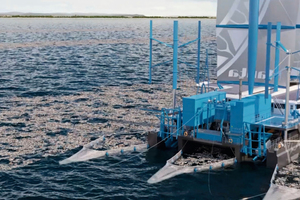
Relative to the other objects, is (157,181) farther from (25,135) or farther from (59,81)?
(59,81)

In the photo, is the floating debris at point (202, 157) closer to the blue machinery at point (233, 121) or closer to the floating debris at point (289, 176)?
the blue machinery at point (233, 121)

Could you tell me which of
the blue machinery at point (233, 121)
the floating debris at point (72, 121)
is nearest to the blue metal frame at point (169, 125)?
the blue machinery at point (233, 121)

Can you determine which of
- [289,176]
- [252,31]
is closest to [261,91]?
[252,31]

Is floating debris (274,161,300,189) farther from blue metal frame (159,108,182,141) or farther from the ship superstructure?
blue metal frame (159,108,182,141)

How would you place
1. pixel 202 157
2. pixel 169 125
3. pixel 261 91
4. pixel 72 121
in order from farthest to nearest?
pixel 72 121 → pixel 261 91 → pixel 169 125 → pixel 202 157

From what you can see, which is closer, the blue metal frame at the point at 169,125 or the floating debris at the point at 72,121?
the blue metal frame at the point at 169,125

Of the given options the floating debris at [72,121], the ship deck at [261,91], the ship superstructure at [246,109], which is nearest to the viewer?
the ship superstructure at [246,109]

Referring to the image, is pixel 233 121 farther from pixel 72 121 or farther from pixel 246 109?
pixel 72 121

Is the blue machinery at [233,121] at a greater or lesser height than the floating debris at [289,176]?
greater

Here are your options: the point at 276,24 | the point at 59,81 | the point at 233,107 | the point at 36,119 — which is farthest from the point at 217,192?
the point at 59,81

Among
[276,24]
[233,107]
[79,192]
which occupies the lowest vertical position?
[79,192]

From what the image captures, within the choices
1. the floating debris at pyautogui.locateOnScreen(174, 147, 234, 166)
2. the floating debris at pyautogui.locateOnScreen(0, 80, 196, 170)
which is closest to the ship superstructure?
the floating debris at pyautogui.locateOnScreen(174, 147, 234, 166)
